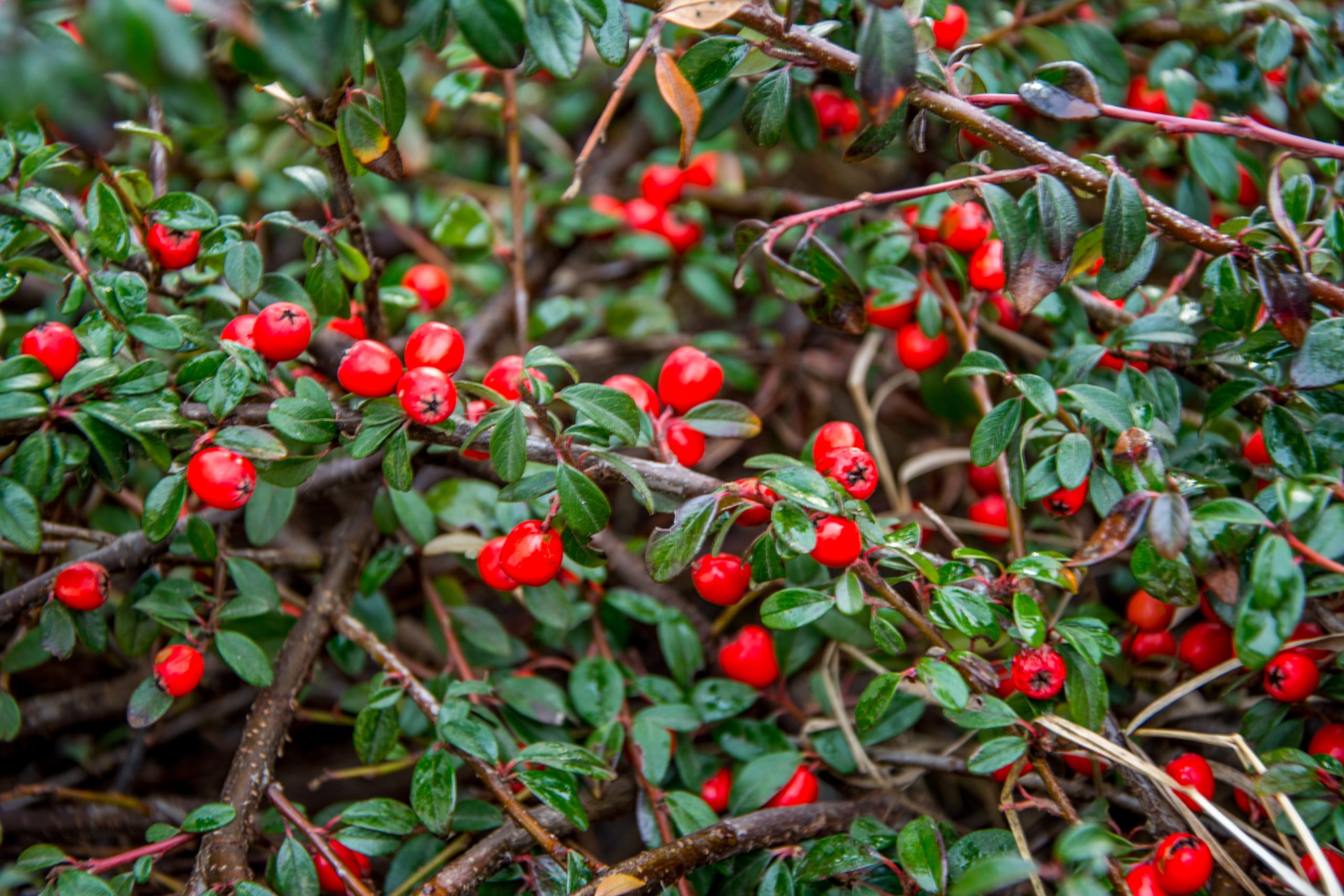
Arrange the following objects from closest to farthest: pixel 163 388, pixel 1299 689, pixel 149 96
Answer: pixel 163 388 < pixel 1299 689 < pixel 149 96

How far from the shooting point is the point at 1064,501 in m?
1.56

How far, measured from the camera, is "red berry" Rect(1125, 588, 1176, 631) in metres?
1.68

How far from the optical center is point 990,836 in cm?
151

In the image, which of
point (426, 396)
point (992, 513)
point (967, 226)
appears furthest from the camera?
point (992, 513)

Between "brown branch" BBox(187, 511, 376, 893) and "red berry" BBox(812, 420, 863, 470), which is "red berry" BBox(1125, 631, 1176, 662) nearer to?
"red berry" BBox(812, 420, 863, 470)

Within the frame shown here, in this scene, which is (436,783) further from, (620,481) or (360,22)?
(360,22)

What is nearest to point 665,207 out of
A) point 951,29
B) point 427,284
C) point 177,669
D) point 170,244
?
point 427,284

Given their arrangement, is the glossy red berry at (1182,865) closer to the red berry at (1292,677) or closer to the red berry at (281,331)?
the red berry at (1292,677)

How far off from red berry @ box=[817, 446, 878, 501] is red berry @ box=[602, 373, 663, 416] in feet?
1.21

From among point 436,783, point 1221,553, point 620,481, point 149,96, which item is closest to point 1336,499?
point 1221,553

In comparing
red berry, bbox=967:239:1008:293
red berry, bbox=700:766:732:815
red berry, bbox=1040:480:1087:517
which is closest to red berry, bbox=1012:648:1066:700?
red berry, bbox=1040:480:1087:517

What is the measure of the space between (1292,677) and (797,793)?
0.95m

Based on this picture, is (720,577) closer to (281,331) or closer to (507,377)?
(507,377)

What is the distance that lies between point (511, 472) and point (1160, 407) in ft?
4.03
